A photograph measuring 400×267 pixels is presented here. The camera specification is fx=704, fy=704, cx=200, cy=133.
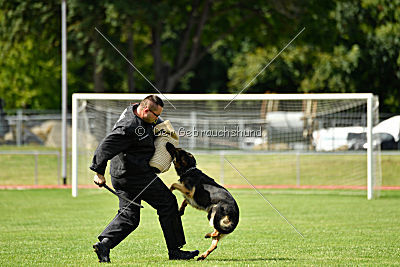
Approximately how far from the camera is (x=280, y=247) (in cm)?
934

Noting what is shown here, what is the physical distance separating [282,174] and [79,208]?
10.6 meters

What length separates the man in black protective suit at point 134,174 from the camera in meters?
7.59

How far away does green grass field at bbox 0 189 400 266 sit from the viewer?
8.26m

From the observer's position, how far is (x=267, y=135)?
75.5 feet

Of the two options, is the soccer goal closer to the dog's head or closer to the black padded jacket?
the dog's head

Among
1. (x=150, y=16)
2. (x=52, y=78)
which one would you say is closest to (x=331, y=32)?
(x=150, y=16)

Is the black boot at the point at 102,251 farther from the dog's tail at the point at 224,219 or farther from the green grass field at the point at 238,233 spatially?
the dog's tail at the point at 224,219

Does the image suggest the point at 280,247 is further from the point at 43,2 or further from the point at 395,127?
the point at 43,2

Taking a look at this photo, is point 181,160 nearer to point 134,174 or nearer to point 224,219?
point 134,174

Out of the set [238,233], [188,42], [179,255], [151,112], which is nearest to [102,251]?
[179,255]

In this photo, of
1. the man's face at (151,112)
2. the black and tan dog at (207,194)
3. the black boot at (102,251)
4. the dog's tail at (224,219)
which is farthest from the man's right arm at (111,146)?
the dog's tail at (224,219)

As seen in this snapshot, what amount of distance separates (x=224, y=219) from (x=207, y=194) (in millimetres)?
339

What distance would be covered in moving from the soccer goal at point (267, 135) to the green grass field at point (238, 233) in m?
1.59

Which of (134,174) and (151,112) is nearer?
(151,112)
